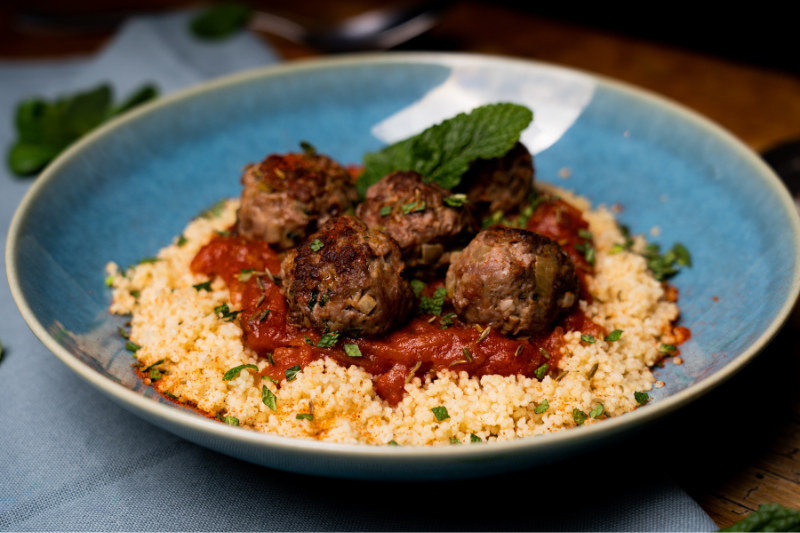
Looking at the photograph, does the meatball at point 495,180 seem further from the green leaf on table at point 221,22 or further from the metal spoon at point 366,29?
the green leaf on table at point 221,22

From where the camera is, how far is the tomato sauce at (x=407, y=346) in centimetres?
346

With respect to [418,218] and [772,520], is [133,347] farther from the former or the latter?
[772,520]

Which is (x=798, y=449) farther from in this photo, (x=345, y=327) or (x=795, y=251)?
(x=345, y=327)

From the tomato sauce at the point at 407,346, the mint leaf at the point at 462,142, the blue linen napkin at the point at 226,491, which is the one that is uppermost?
the mint leaf at the point at 462,142

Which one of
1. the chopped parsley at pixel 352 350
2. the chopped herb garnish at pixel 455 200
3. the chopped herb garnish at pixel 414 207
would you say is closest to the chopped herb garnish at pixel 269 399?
the chopped parsley at pixel 352 350

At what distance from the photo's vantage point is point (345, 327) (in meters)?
3.40

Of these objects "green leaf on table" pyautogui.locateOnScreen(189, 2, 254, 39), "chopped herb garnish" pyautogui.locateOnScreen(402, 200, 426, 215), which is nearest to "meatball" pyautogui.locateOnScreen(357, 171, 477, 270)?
"chopped herb garnish" pyautogui.locateOnScreen(402, 200, 426, 215)

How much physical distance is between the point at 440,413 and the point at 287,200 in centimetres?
161

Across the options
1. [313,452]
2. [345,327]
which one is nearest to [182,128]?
[345,327]

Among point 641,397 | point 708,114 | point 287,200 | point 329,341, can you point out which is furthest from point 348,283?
point 708,114

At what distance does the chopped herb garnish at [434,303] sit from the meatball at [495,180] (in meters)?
0.79

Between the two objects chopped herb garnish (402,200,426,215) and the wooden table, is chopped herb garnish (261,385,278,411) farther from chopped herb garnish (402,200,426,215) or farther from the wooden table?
the wooden table

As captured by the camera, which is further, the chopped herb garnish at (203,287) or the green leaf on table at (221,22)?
the green leaf on table at (221,22)

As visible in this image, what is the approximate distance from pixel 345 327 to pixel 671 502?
1737 mm
